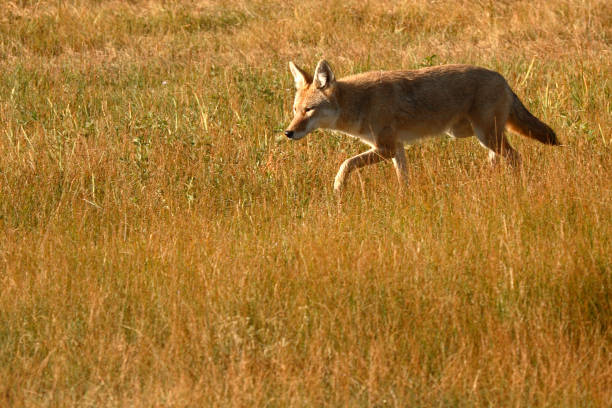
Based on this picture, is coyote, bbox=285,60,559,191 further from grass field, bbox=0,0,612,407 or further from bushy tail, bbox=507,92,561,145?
grass field, bbox=0,0,612,407

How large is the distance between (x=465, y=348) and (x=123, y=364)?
1.62m

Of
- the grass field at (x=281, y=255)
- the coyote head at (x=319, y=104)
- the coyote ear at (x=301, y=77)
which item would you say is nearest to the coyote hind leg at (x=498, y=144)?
the grass field at (x=281, y=255)

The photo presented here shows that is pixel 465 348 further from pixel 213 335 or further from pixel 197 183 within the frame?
pixel 197 183

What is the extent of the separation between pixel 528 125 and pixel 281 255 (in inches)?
125

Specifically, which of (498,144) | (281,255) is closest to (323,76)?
(498,144)

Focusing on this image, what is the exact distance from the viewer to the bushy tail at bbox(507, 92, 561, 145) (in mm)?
7422

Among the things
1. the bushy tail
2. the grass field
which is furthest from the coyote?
the grass field

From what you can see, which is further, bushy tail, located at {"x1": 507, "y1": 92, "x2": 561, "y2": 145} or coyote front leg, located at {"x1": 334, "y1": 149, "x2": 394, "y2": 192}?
bushy tail, located at {"x1": 507, "y1": 92, "x2": 561, "y2": 145}

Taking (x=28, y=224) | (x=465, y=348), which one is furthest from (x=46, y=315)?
(x=465, y=348)

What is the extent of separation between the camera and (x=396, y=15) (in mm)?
13000

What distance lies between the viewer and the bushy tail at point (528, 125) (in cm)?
742

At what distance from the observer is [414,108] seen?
747cm

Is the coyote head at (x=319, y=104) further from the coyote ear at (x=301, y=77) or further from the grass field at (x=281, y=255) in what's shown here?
the grass field at (x=281, y=255)

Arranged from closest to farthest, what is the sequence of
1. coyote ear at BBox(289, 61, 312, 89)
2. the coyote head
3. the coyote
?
the coyote head
the coyote
coyote ear at BBox(289, 61, 312, 89)
